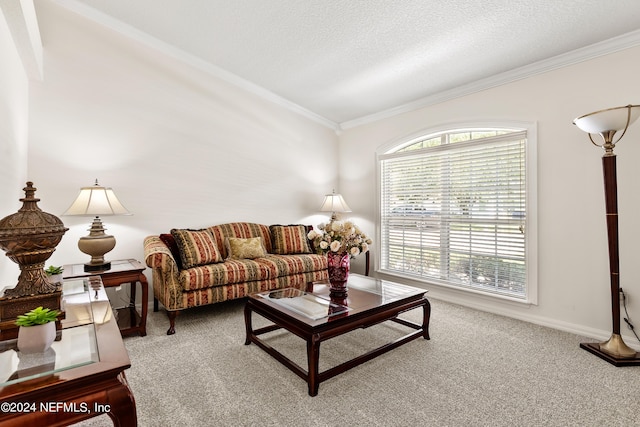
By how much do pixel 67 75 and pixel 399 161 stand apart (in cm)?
393

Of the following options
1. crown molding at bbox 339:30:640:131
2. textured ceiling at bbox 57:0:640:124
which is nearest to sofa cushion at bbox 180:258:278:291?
textured ceiling at bbox 57:0:640:124

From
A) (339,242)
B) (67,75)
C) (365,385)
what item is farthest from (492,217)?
(67,75)

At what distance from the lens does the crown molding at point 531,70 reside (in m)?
2.62

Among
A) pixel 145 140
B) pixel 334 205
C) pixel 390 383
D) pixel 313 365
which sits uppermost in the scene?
pixel 145 140

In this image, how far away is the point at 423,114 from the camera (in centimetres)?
408

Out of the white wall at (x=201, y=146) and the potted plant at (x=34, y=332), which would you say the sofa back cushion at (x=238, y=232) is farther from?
the potted plant at (x=34, y=332)

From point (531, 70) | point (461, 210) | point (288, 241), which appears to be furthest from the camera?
point (288, 241)

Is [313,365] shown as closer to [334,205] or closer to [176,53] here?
[334,205]

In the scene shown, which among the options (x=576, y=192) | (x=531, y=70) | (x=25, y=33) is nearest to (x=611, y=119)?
(x=576, y=192)

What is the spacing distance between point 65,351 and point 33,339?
0.36ft

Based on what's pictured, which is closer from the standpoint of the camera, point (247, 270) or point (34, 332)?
point (34, 332)

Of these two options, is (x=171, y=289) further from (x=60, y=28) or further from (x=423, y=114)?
(x=423, y=114)

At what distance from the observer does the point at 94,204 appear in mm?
2725

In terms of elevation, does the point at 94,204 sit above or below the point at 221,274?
above
